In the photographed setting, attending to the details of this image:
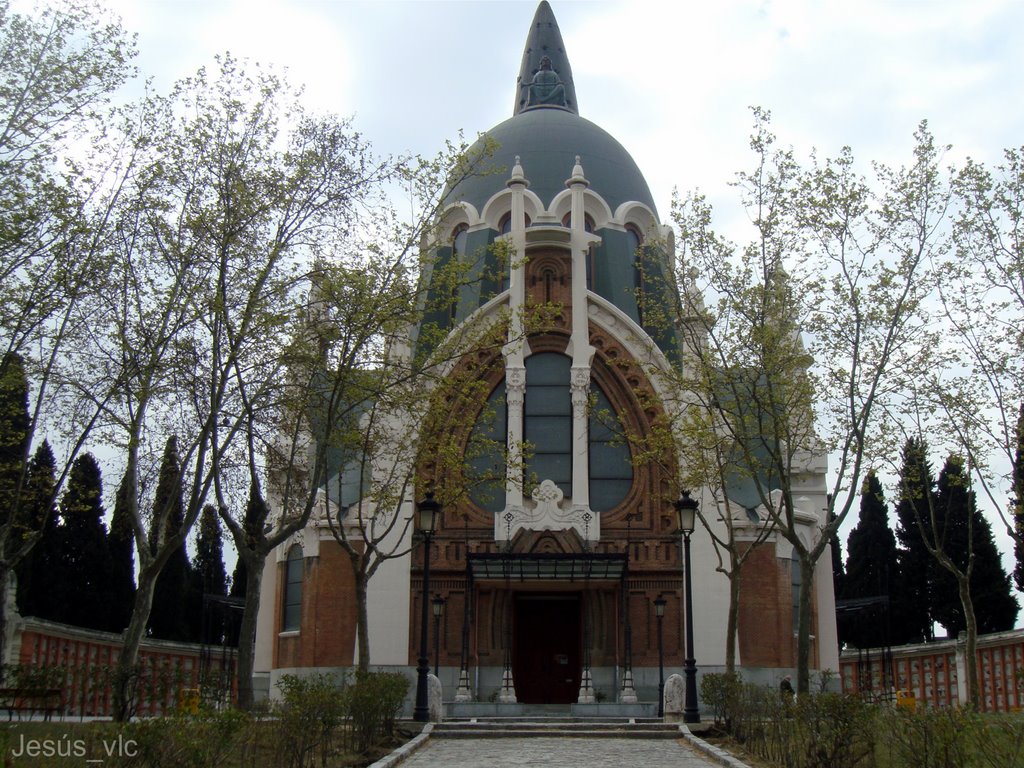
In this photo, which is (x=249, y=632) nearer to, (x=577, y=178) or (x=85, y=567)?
(x=85, y=567)

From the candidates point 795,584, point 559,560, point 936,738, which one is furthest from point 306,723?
point 795,584

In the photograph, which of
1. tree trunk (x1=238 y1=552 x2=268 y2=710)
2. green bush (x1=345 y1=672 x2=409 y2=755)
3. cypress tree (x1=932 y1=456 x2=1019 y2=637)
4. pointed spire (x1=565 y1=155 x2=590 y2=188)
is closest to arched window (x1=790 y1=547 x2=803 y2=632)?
cypress tree (x1=932 y1=456 x2=1019 y2=637)

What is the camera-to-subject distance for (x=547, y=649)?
30.8 metres

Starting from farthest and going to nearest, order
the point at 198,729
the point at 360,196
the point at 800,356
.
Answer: the point at 800,356
the point at 360,196
the point at 198,729

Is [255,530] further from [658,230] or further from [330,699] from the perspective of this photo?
[658,230]

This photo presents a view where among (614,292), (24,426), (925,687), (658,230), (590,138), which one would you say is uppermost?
(590,138)

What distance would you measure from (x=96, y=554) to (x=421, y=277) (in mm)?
22333

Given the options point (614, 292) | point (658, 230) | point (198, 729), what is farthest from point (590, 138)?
point (198, 729)

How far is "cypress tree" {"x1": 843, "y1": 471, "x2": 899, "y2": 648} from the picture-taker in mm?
44062

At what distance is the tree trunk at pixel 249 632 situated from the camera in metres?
17.8

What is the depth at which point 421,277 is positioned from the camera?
63.1 feet

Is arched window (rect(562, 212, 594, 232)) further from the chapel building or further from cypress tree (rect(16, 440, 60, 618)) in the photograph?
cypress tree (rect(16, 440, 60, 618))

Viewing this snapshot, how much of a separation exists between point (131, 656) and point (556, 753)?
709 cm

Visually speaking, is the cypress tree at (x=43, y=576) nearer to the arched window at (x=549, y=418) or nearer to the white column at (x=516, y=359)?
the white column at (x=516, y=359)
